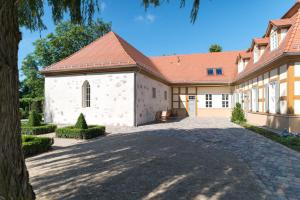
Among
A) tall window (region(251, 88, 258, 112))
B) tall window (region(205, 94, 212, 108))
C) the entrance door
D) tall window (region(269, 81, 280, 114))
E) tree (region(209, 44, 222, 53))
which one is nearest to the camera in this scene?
tall window (region(269, 81, 280, 114))

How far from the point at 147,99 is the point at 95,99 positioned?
3979 millimetres

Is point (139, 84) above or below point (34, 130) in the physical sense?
above

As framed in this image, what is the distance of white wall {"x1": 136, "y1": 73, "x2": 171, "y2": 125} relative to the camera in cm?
1397

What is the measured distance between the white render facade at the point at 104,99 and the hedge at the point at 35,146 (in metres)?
6.69

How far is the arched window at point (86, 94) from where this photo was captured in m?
15.0

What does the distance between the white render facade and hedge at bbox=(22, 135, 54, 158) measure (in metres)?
6.69

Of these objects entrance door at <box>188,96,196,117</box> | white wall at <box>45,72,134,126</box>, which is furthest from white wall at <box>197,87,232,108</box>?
white wall at <box>45,72,134,126</box>

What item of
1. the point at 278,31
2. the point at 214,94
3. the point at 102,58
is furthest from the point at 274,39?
the point at 102,58

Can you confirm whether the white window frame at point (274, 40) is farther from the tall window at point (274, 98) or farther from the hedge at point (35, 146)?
the hedge at point (35, 146)

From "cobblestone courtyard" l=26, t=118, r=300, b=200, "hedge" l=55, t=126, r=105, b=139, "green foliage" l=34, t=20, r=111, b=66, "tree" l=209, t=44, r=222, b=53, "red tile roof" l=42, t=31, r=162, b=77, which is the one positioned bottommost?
"cobblestone courtyard" l=26, t=118, r=300, b=200

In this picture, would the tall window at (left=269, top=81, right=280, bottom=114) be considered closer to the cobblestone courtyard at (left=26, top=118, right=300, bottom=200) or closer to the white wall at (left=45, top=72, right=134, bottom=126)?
the cobblestone courtyard at (left=26, top=118, right=300, bottom=200)

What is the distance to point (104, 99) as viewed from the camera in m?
14.1

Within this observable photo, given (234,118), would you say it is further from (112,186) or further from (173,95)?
(112,186)

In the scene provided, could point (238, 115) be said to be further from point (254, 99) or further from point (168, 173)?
point (168, 173)
